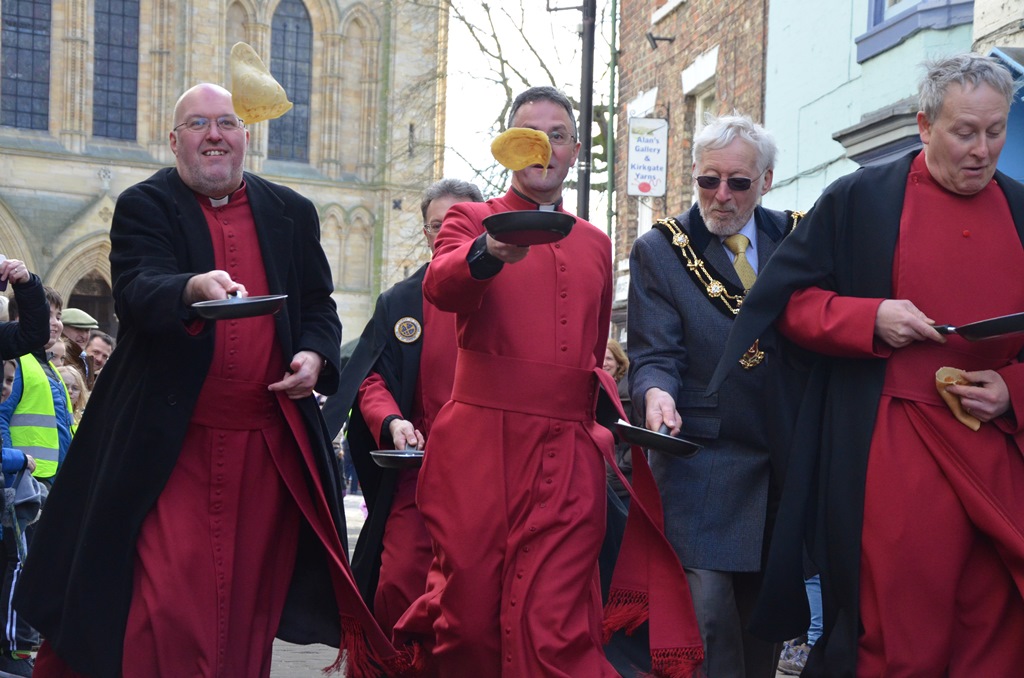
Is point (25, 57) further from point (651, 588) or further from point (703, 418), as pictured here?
point (651, 588)

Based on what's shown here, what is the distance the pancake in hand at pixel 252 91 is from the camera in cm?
518

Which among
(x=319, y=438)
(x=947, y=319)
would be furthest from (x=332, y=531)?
(x=947, y=319)

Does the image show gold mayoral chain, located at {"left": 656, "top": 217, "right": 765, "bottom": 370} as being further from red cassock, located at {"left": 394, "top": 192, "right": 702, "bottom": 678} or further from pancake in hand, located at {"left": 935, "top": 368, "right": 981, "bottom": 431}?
pancake in hand, located at {"left": 935, "top": 368, "right": 981, "bottom": 431}

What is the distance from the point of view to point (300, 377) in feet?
16.9

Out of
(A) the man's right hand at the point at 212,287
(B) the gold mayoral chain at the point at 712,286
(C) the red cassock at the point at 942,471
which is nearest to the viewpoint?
(C) the red cassock at the point at 942,471

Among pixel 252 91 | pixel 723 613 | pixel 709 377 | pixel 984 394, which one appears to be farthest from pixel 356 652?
pixel 984 394

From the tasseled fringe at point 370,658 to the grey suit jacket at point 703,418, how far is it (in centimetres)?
97

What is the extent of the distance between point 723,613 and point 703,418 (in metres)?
0.67

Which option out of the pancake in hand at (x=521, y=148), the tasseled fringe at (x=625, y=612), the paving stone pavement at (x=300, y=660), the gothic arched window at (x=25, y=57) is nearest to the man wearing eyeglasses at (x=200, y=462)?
the tasseled fringe at (x=625, y=612)

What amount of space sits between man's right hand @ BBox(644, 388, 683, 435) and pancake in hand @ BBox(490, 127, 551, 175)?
3.12ft

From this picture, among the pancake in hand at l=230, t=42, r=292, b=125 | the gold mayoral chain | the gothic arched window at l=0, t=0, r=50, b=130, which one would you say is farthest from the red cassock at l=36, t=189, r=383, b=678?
the gothic arched window at l=0, t=0, r=50, b=130

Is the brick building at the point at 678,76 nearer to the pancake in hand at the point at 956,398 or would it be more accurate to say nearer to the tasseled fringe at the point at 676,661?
the tasseled fringe at the point at 676,661

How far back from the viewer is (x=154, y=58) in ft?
157

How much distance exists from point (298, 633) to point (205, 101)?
184cm
